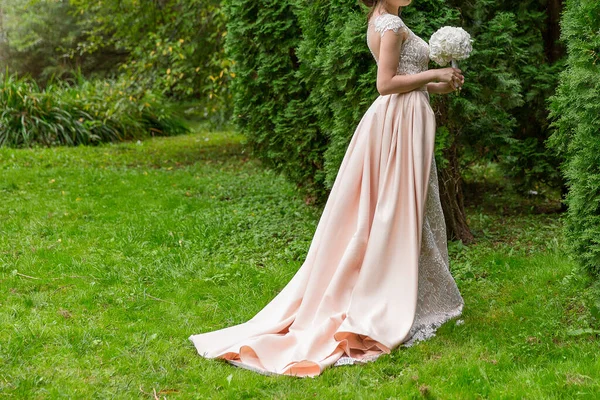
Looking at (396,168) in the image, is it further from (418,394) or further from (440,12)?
(440,12)

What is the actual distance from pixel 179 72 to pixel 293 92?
3.81 metres

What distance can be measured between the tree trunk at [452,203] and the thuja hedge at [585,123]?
189cm

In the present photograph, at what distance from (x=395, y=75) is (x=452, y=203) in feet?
7.11

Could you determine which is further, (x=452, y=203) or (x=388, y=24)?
(x=452, y=203)

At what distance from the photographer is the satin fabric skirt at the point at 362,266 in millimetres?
3932

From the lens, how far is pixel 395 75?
4.17 m

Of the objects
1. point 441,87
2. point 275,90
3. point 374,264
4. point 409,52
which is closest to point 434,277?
point 374,264

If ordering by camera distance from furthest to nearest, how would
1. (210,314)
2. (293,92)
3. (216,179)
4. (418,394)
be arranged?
(216,179) < (293,92) < (210,314) < (418,394)

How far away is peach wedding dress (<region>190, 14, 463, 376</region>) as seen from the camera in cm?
394

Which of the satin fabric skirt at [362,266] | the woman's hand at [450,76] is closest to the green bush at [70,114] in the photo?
the satin fabric skirt at [362,266]

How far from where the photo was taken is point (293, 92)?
7262 millimetres

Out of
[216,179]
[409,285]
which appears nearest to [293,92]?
[216,179]

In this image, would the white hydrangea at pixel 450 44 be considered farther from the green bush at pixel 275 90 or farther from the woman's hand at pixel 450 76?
the green bush at pixel 275 90

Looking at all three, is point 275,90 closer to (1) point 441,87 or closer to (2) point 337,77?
(2) point 337,77
